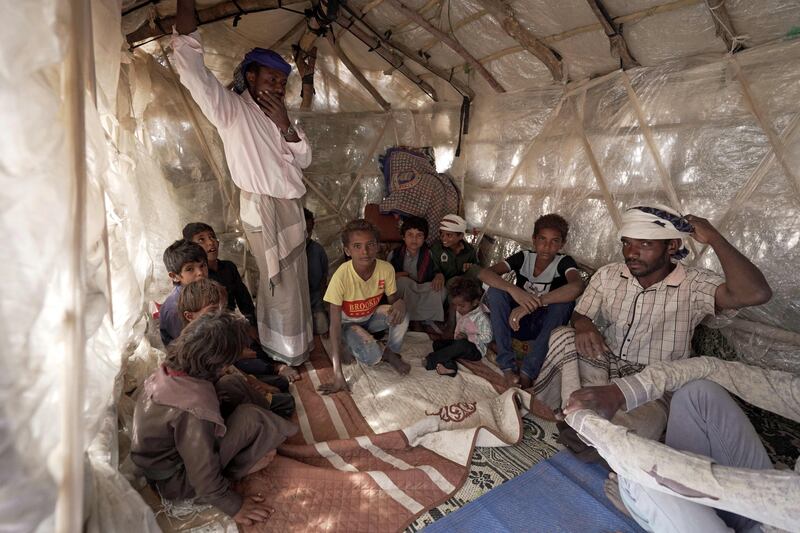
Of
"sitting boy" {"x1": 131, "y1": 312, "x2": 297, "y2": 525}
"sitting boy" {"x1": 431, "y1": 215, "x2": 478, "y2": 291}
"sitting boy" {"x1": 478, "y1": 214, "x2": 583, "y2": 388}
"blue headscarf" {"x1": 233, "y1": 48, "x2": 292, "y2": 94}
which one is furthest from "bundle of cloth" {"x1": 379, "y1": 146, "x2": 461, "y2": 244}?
"sitting boy" {"x1": 131, "y1": 312, "x2": 297, "y2": 525}

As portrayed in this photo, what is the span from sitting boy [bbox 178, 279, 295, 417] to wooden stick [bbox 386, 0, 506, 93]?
198 centimetres

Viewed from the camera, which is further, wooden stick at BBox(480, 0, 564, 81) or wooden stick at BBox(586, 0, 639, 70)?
wooden stick at BBox(480, 0, 564, 81)

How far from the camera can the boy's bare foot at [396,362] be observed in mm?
2266

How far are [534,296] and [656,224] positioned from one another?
71cm

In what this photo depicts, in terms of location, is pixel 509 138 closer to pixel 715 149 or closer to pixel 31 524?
pixel 715 149

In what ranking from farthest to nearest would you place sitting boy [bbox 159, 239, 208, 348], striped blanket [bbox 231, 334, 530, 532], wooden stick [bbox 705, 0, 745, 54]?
1. sitting boy [bbox 159, 239, 208, 348]
2. wooden stick [bbox 705, 0, 745, 54]
3. striped blanket [bbox 231, 334, 530, 532]

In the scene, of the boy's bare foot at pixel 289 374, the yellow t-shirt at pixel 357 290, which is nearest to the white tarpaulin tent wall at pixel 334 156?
the boy's bare foot at pixel 289 374

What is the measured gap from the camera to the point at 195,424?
3.95ft

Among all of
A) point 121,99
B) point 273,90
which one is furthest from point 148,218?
point 273,90

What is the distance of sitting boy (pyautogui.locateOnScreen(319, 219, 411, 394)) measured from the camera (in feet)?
6.87

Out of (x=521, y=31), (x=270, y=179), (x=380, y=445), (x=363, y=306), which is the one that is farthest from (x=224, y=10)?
(x=380, y=445)

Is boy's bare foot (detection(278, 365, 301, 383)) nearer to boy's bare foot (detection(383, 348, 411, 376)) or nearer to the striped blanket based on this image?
the striped blanket

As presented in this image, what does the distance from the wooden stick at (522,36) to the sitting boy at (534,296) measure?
0.97 meters

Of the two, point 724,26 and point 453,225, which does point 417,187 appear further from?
point 724,26
